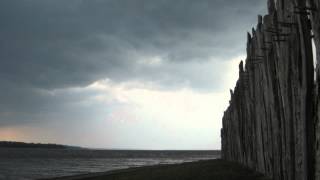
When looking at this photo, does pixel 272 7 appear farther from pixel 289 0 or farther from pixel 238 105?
pixel 238 105

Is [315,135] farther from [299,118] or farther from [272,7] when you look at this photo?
[272,7]

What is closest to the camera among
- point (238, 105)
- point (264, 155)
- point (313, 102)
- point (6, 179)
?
point (313, 102)

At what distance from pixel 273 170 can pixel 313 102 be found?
14.6ft

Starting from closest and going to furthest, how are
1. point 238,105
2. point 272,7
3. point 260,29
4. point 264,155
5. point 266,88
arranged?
point 272,7, point 266,88, point 260,29, point 264,155, point 238,105

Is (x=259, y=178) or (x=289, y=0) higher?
(x=289, y=0)

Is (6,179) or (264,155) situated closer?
(264,155)

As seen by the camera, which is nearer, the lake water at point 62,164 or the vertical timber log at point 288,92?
the vertical timber log at point 288,92

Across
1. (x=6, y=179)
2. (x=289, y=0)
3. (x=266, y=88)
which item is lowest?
(x=6, y=179)

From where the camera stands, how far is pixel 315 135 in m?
7.60

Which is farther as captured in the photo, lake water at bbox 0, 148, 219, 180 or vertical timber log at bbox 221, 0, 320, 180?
lake water at bbox 0, 148, 219, 180

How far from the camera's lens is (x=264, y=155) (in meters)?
13.2

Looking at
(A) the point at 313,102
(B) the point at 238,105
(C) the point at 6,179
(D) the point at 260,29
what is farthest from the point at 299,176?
(C) the point at 6,179

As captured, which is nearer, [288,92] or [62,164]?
[288,92]

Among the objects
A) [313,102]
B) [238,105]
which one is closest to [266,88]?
[313,102]
